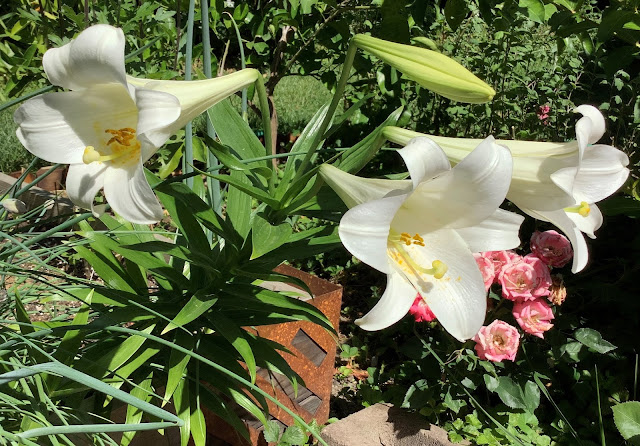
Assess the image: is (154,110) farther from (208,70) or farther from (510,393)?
(510,393)

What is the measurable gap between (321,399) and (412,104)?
1389mm

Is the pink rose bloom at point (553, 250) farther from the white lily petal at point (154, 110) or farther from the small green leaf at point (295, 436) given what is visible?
the white lily petal at point (154, 110)

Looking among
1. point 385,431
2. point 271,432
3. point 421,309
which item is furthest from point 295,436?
point 421,309

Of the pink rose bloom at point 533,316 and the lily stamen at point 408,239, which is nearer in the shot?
the lily stamen at point 408,239

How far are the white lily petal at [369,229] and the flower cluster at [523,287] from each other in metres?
0.78

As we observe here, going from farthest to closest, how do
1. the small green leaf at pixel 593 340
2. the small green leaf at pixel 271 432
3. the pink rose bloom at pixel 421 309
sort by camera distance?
1. the small green leaf at pixel 593 340
2. the pink rose bloom at pixel 421 309
3. the small green leaf at pixel 271 432

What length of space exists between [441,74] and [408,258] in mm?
244

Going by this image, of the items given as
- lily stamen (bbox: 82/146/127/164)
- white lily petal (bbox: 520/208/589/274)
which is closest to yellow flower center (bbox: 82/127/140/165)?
lily stamen (bbox: 82/146/127/164)

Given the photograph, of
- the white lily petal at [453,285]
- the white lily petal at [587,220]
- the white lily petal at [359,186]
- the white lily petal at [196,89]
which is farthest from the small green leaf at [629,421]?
the white lily petal at [196,89]

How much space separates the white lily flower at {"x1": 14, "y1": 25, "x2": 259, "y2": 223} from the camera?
26.8 inches

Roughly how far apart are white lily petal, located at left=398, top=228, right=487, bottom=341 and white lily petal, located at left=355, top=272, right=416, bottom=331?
0.10 ft

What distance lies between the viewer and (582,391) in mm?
1642

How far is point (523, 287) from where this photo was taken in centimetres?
141

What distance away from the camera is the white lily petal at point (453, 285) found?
2.45 feet
